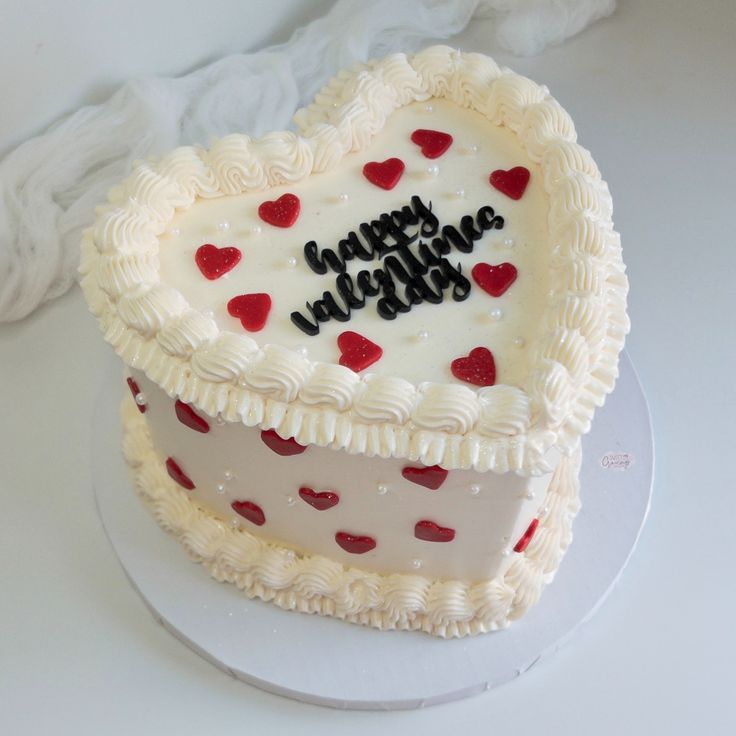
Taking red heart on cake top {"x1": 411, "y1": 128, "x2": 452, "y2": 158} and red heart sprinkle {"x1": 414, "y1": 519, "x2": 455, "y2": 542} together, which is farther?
red heart on cake top {"x1": 411, "y1": 128, "x2": 452, "y2": 158}

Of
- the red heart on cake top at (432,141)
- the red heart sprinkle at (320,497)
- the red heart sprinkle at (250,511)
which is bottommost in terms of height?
the red heart sprinkle at (250,511)

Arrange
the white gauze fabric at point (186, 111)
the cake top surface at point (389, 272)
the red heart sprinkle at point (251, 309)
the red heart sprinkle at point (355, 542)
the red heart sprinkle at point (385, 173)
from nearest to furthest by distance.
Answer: the cake top surface at point (389, 272) → the red heart sprinkle at point (251, 309) → the red heart sprinkle at point (355, 542) → the red heart sprinkle at point (385, 173) → the white gauze fabric at point (186, 111)

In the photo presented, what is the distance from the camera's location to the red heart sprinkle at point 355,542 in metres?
2.38

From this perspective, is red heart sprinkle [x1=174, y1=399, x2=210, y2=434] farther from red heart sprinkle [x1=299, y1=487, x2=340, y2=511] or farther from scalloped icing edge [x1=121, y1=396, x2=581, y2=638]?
scalloped icing edge [x1=121, y1=396, x2=581, y2=638]

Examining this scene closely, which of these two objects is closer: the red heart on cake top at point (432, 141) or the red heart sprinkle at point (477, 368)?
the red heart sprinkle at point (477, 368)

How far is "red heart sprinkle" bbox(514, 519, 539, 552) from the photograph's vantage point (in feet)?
7.95

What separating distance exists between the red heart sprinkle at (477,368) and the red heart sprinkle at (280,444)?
33cm

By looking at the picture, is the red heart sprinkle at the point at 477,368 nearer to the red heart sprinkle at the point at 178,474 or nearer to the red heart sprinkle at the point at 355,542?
the red heart sprinkle at the point at 355,542

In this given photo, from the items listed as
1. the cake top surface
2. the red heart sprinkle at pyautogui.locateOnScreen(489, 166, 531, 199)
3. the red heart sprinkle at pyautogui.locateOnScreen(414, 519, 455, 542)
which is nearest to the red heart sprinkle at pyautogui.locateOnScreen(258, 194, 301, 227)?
the cake top surface

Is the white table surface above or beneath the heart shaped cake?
beneath

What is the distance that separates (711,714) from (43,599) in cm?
153

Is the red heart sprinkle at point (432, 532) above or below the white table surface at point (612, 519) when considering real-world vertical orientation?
above

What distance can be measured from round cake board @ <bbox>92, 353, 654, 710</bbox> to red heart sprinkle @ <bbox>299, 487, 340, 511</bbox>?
0.39 metres

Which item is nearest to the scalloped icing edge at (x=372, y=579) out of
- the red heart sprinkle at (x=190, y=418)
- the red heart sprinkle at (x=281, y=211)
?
the red heart sprinkle at (x=190, y=418)
